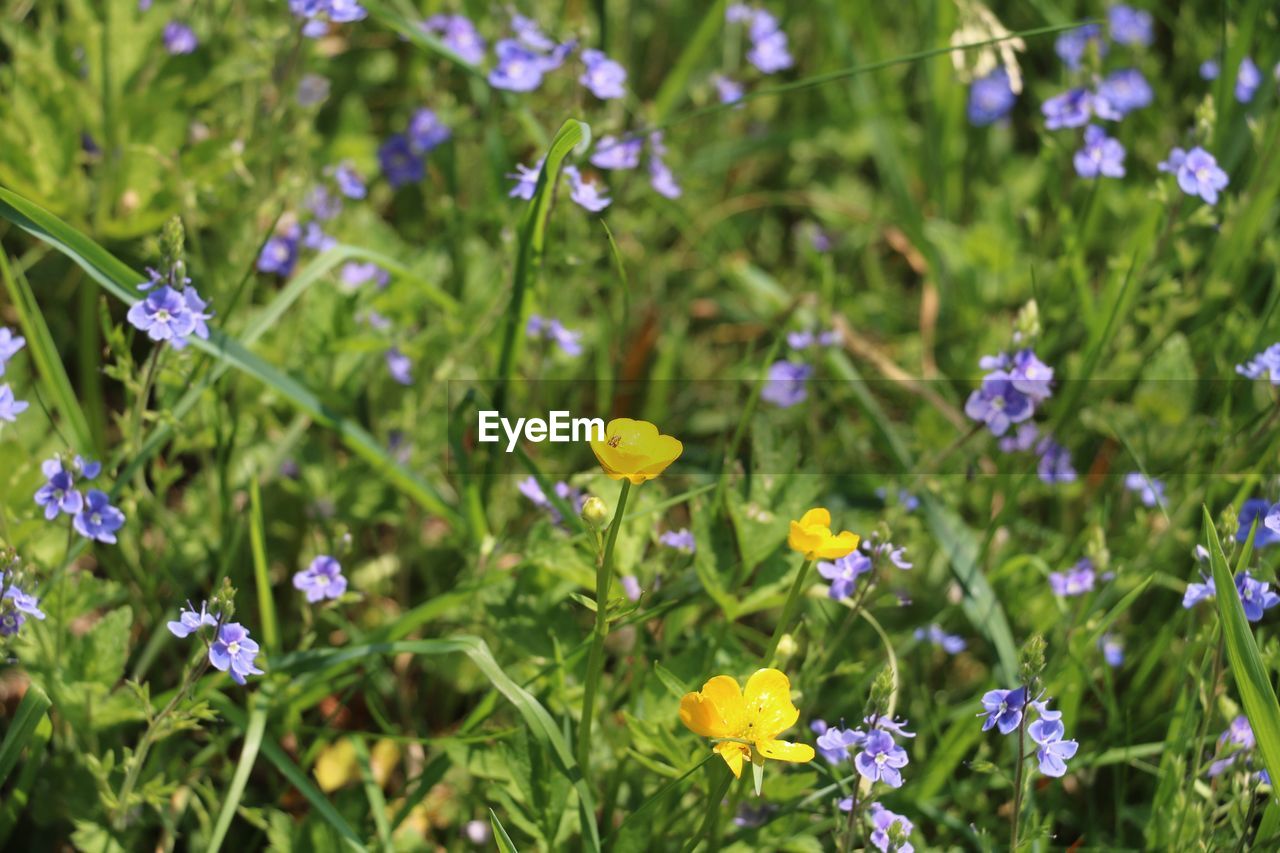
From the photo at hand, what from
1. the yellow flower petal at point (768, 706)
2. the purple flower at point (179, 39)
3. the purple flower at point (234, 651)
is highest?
the purple flower at point (179, 39)

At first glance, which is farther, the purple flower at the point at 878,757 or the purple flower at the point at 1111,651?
the purple flower at the point at 1111,651

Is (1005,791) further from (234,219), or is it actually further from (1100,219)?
(234,219)

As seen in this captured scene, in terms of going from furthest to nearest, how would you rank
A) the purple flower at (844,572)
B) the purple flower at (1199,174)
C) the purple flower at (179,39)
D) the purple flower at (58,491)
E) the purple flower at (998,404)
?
the purple flower at (179,39) < the purple flower at (1199,174) < the purple flower at (998,404) < the purple flower at (844,572) < the purple flower at (58,491)

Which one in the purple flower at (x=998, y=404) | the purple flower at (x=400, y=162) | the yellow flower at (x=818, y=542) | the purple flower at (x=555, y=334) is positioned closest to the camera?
the yellow flower at (x=818, y=542)

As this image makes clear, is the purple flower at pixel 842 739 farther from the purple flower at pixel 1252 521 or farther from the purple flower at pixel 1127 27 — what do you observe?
the purple flower at pixel 1127 27

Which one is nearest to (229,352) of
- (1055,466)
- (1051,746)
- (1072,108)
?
(1051,746)

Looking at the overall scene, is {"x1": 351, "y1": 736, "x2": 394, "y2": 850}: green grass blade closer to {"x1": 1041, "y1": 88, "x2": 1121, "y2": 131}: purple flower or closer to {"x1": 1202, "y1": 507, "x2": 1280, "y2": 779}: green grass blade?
{"x1": 1202, "y1": 507, "x2": 1280, "y2": 779}: green grass blade

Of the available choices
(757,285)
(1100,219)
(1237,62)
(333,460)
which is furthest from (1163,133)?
(333,460)

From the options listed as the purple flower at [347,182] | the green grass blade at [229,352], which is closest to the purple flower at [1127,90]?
the purple flower at [347,182]

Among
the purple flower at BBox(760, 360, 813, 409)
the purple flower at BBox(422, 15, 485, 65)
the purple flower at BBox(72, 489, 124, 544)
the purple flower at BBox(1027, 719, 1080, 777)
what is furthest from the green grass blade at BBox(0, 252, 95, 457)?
the purple flower at BBox(1027, 719, 1080, 777)
